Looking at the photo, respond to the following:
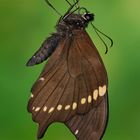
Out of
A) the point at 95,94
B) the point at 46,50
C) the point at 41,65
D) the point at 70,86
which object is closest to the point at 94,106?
the point at 95,94

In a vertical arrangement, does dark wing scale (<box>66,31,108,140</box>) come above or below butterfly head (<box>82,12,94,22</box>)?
below

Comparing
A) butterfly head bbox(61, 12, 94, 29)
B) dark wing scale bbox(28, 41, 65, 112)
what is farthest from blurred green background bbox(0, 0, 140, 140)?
butterfly head bbox(61, 12, 94, 29)

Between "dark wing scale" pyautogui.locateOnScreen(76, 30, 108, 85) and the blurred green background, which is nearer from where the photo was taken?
"dark wing scale" pyautogui.locateOnScreen(76, 30, 108, 85)

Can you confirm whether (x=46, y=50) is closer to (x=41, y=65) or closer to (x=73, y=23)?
(x=73, y=23)

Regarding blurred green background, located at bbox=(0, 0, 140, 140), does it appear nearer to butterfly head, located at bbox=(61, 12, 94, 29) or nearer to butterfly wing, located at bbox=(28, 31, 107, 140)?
butterfly wing, located at bbox=(28, 31, 107, 140)

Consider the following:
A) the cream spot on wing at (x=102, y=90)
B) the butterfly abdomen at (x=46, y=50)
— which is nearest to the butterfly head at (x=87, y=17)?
the butterfly abdomen at (x=46, y=50)

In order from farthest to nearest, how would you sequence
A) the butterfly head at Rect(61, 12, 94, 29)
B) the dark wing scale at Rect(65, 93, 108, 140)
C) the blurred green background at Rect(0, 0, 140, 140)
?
the blurred green background at Rect(0, 0, 140, 140), the butterfly head at Rect(61, 12, 94, 29), the dark wing scale at Rect(65, 93, 108, 140)
